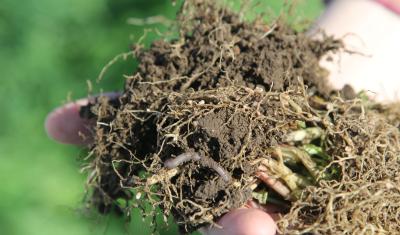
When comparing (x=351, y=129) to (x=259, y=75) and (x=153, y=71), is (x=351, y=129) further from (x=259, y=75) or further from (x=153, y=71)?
(x=153, y=71)

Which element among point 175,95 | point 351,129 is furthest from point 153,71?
point 351,129

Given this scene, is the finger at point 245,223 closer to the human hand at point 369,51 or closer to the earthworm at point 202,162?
the earthworm at point 202,162

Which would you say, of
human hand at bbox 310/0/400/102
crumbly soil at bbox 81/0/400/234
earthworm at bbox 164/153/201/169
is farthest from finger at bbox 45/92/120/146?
human hand at bbox 310/0/400/102

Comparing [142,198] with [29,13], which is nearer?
[142,198]

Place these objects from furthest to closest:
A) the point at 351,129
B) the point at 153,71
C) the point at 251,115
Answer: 1. the point at 153,71
2. the point at 351,129
3. the point at 251,115

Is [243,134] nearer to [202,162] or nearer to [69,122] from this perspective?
[202,162]

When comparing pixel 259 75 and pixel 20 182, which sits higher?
pixel 259 75

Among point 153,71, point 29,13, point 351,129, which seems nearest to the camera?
point 351,129
